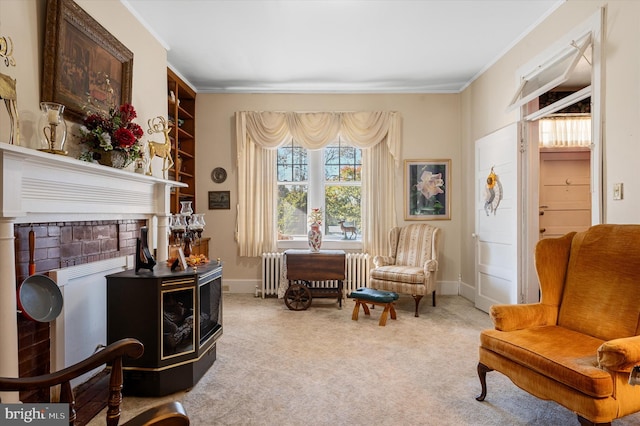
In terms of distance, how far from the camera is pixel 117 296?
2.26m

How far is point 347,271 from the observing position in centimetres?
500

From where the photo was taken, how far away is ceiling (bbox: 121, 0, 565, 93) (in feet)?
10.3

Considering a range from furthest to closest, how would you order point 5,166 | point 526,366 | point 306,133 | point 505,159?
point 306,133, point 505,159, point 526,366, point 5,166

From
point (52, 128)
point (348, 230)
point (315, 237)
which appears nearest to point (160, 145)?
point (52, 128)

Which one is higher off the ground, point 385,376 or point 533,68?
point 533,68

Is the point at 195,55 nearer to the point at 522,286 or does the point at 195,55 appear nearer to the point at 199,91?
the point at 199,91

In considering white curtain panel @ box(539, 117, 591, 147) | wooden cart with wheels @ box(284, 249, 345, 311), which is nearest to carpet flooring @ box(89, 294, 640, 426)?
wooden cart with wheels @ box(284, 249, 345, 311)

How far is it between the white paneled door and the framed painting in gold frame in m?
3.62

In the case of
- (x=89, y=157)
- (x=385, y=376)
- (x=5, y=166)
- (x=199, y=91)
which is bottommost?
(x=385, y=376)

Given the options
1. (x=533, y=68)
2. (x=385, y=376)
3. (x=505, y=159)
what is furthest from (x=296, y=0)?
(x=385, y=376)

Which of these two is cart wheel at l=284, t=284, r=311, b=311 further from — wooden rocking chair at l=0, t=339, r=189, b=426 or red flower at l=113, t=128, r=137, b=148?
wooden rocking chair at l=0, t=339, r=189, b=426

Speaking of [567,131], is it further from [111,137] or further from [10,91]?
[10,91]

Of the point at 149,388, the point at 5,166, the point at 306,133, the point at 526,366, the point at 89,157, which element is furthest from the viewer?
the point at 306,133

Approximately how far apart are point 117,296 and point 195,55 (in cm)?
291
